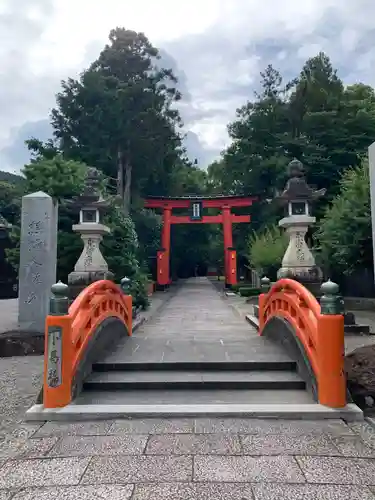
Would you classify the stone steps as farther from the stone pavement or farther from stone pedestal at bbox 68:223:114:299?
stone pedestal at bbox 68:223:114:299

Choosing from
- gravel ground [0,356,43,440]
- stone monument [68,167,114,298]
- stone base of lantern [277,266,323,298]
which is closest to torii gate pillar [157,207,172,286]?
stone monument [68,167,114,298]

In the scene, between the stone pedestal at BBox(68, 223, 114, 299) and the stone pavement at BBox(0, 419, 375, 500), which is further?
the stone pedestal at BBox(68, 223, 114, 299)

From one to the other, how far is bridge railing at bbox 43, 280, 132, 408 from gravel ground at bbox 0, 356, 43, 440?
0.41 metres

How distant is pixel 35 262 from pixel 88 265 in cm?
153

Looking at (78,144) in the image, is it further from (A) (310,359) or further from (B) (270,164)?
(A) (310,359)

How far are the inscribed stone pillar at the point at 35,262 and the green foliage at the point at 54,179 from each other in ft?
14.0

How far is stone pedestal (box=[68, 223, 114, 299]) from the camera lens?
8.74 m

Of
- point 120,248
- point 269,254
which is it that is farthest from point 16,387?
point 269,254

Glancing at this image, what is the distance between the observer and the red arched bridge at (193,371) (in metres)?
→ 4.01

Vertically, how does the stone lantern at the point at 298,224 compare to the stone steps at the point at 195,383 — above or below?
above

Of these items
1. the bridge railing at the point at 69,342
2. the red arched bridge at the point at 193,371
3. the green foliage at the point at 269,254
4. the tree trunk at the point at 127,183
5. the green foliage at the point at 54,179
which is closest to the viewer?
the red arched bridge at the point at 193,371

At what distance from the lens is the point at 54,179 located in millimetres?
12375

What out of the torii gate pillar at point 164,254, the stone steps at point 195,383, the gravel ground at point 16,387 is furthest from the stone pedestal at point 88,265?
the torii gate pillar at point 164,254

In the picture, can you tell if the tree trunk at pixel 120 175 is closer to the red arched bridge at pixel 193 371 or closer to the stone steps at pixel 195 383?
the red arched bridge at pixel 193 371
